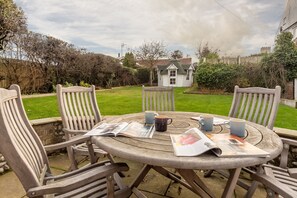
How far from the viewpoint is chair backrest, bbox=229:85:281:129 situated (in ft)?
7.52

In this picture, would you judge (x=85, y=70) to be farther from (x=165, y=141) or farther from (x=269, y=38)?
(x=165, y=141)

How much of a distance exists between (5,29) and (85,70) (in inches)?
191

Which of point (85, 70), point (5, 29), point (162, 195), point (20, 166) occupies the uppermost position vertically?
point (5, 29)

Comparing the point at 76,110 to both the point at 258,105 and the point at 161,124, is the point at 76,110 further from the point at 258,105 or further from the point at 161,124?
the point at 258,105

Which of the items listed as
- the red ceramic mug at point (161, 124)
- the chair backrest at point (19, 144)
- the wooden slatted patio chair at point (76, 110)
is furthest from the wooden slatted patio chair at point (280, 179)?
the wooden slatted patio chair at point (76, 110)

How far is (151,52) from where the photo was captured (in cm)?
2097

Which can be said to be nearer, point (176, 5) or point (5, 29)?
point (176, 5)

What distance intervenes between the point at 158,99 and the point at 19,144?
2159mm

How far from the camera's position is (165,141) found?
4.82 ft

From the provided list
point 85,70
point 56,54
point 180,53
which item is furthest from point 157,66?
point 56,54

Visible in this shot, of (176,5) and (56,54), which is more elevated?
(176,5)

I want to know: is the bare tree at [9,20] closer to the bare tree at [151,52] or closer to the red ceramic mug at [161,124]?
the red ceramic mug at [161,124]

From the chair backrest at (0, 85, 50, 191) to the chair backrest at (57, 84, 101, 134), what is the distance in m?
0.86

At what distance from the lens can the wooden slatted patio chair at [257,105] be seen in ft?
7.49
